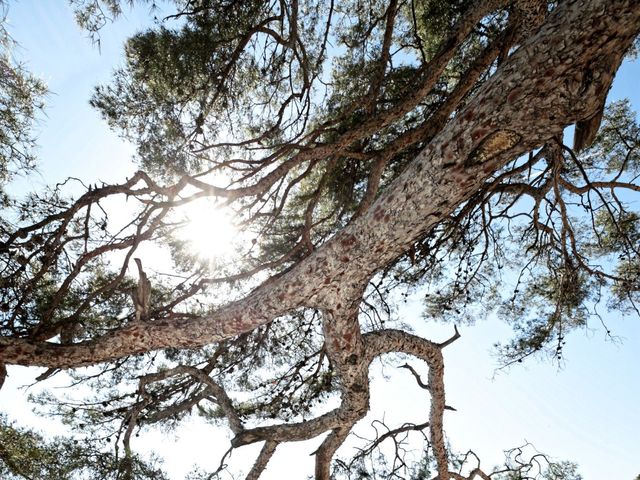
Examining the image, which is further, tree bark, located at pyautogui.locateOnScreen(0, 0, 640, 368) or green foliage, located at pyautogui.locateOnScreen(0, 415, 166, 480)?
green foliage, located at pyautogui.locateOnScreen(0, 415, 166, 480)

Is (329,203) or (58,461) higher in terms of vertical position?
(329,203)

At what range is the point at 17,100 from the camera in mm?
2287

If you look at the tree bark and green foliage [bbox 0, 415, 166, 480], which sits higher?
the tree bark

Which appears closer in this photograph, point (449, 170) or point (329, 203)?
point (449, 170)

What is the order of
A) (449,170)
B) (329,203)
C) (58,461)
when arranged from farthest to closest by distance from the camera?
1. (329,203)
2. (58,461)
3. (449,170)

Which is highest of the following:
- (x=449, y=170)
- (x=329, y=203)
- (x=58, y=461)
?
(x=329, y=203)

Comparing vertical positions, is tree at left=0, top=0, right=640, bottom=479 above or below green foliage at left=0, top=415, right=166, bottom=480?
above

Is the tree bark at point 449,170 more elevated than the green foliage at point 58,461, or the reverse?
the tree bark at point 449,170

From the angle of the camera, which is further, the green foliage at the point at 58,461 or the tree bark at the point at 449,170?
the green foliage at the point at 58,461

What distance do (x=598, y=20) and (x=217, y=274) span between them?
2.71 meters

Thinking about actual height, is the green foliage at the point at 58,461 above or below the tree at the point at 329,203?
below

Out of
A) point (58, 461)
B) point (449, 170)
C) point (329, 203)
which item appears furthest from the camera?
point (329, 203)

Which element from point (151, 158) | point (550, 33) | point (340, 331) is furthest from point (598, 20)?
point (151, 158)

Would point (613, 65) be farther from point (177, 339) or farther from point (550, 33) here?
point (177, 339)
